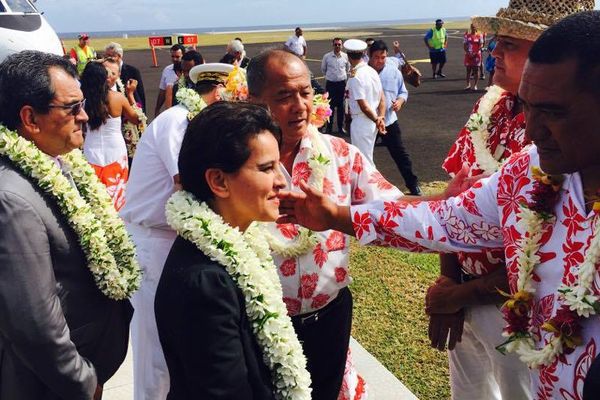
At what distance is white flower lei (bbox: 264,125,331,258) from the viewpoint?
2.66 m

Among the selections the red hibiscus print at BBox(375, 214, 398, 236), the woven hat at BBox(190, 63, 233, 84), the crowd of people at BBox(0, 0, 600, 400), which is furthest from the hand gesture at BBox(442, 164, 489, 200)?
the woven hat at BBox(190, 63, 233, 84)

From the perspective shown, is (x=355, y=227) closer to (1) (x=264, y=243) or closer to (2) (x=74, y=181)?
(1) (x=264, y=243)

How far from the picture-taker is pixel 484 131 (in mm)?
2719

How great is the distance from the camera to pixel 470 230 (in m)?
2.23

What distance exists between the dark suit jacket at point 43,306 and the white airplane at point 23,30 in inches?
305

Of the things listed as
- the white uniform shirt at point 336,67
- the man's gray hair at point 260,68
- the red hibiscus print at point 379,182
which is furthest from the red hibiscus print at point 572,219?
the white uniform shirt at point 336,67

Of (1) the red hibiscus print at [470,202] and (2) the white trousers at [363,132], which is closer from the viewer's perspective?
(1) the red hibiscus print at [470,202]

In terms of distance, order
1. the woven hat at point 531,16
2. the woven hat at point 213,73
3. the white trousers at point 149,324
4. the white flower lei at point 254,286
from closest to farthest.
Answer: the white flower lei at point 254,286 → the woven hat at point 531,16 → the white trousers at point 149,324 → the woven hat at point 213,73

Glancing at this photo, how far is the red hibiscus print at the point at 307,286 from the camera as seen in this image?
2.67 meters

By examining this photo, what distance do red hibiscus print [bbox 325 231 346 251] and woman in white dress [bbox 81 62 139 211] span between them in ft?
12.7

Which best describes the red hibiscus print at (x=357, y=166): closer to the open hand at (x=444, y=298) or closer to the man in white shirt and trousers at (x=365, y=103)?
the open hand at (x=444, y=298)

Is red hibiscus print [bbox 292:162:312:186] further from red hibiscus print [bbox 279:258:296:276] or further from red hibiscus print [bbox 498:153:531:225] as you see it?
red hibiscus print [bbox 498:153:531:225]

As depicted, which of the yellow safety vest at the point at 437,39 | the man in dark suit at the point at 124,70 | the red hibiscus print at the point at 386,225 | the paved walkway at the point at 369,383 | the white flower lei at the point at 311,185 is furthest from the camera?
the yellow safety vest at the point at 437,39

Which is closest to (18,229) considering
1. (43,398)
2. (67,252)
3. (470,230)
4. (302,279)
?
(67,252)
